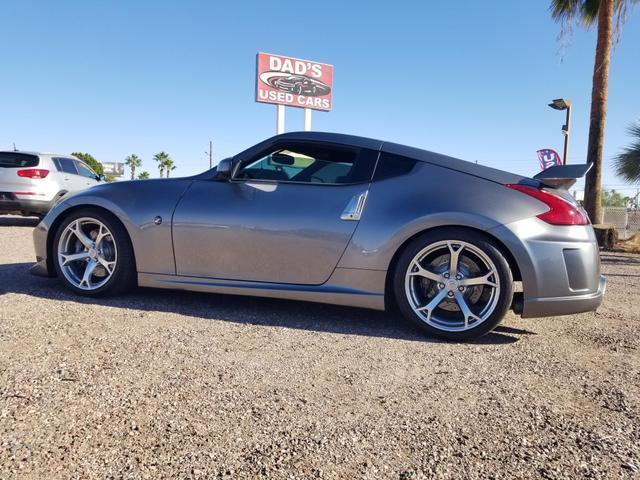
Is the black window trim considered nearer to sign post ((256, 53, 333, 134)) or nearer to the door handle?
the door handle

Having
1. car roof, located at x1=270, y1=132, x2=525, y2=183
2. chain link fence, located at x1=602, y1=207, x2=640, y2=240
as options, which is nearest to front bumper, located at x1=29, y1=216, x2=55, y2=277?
car roof, located at x1=270, y1=132, x2=525, y2=183

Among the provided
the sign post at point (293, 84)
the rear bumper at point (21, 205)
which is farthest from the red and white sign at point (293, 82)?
the rear bumper at point (21, 205)

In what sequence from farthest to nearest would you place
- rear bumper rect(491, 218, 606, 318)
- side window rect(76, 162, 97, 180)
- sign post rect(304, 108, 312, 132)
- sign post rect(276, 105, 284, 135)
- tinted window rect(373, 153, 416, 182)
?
1. sign post rect(304, 108, 312, 132)
2. sign post rect(276, 105, 284, 135)
3. side window rect(76, 162, 97, 180)
4. tinted window rect(373, 153, 416, 182)
5. rear bumper rect(491, 218, 606, 318)

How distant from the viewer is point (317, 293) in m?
3.05

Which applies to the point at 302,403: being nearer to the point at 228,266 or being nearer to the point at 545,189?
the point at 228,266

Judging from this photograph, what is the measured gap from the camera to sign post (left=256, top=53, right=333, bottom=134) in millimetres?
18609

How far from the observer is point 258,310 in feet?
10.9

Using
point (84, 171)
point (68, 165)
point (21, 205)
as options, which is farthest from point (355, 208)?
point (84, 171)

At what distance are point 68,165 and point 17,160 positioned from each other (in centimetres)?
105

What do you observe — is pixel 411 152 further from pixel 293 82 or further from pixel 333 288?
pixel 293 82

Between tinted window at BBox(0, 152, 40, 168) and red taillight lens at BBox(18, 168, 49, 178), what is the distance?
0.13m

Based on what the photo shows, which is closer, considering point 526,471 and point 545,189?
point 526,471

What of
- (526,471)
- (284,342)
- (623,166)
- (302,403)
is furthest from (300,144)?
(623,166)

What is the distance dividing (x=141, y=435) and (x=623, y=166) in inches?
543
